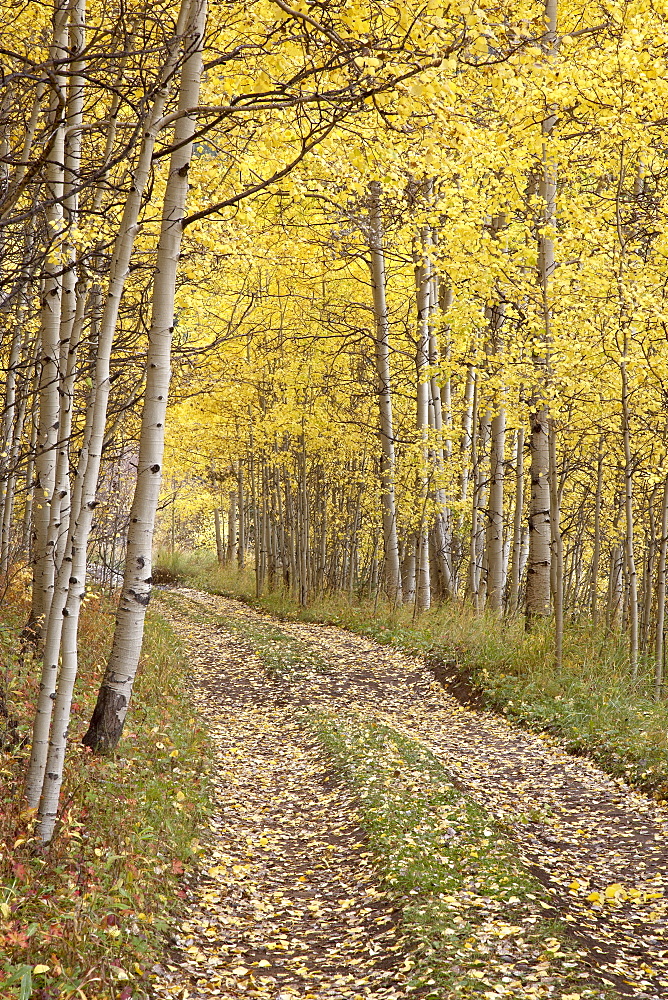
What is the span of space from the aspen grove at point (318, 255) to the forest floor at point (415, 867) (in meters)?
1.57

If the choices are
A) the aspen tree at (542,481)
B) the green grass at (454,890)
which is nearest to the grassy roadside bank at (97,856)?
the green grass at (454,890)

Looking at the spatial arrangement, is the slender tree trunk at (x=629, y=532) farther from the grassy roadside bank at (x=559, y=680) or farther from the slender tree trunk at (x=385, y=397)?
the slender tree trunk at (x=385, y=397)

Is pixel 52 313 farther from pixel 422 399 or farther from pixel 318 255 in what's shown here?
pixel 422 399

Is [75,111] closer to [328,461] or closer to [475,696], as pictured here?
[475,696]

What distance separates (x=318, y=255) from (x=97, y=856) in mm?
11856

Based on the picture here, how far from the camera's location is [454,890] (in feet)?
16.9

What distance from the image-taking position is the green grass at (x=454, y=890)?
4.20 m

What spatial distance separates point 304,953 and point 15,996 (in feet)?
6.78

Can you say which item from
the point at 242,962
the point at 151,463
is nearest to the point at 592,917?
the point at 242,962

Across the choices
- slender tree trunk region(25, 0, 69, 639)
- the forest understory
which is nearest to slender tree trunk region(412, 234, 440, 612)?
the forest understory

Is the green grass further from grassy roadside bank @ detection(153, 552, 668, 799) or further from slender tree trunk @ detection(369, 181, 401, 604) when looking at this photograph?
slender tree trunk @ detection(369, 181, 401, 604)

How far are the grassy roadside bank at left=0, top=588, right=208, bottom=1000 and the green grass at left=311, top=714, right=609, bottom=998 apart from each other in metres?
1.52

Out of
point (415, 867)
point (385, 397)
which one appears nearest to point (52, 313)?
point (415, 867)

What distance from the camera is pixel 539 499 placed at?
11328 mm
